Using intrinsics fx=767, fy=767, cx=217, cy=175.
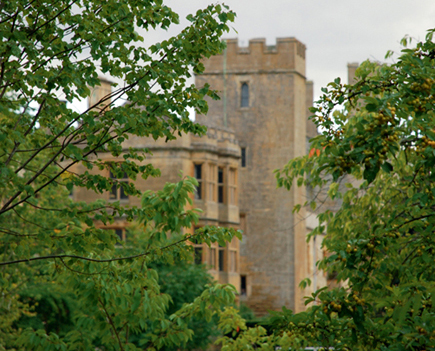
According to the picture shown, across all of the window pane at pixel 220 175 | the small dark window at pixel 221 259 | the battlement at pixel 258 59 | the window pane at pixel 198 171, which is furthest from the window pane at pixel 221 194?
the battlement at pixel 258 59

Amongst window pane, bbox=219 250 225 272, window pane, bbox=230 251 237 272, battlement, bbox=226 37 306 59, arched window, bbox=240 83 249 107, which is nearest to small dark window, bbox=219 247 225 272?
window pane, bbox=219 250 225 272

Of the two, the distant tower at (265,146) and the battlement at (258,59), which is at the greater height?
the battlement at (258,59)

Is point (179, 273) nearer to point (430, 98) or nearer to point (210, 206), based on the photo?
point (210, 206)

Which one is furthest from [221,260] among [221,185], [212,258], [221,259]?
[221,185]

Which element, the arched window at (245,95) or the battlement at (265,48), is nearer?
the arched window at (245,95)

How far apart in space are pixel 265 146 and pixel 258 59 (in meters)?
4.96

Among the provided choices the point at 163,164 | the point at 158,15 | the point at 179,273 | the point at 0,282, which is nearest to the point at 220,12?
the point at 158,15

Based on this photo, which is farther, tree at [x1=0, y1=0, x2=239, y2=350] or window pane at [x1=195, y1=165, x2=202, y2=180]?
window pane at [x1=195, y1=165, x2=202, y2=180]

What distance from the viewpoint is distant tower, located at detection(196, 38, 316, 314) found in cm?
4119

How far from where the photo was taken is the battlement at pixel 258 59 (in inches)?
1689

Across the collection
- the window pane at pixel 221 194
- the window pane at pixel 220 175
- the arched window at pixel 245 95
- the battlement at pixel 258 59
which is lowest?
the window pane at pixel 221 194

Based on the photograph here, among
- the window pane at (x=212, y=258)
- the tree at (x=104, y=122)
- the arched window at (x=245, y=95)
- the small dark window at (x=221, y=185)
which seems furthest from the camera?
the arched window at (x=245, y=95)

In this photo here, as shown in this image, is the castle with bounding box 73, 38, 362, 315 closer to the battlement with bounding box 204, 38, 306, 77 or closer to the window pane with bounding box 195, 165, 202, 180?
the battlement with bounding box 204, 38, 306, 77

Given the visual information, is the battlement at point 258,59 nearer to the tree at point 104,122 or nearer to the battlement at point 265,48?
the battlement at point 265,48
